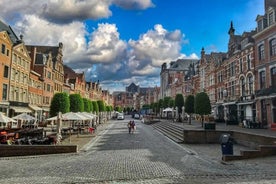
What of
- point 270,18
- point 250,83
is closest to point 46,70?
point 250,83

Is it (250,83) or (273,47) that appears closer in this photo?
(273,47)

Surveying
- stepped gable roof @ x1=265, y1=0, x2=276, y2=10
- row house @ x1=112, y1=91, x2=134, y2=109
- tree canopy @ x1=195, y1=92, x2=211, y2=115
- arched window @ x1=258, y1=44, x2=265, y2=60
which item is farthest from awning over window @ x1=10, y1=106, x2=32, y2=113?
row house @ x1=112, y1=91, x2=134, y2=109

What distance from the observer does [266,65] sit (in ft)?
104

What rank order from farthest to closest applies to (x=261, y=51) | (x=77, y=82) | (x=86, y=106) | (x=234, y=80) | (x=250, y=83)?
(x=77, y=82) < (x=86, y=106) < (x=234, y=80) < (x=250, y=83) < (x=261, y=51)

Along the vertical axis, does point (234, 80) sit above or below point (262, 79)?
above

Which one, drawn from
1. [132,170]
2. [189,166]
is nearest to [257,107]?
[189,166]

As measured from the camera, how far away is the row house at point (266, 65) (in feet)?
99.1

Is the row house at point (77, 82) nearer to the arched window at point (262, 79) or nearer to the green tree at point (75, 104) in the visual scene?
the green tree at point (75, 104)

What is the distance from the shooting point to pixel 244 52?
125 feet

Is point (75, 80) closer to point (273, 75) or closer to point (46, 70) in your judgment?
point (46, 70)

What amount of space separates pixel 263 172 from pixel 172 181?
426 centimetres

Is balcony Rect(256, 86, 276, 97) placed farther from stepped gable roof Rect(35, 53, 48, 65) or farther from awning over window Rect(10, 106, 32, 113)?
stepped gable roof Rect(35, 53, 48, 65)

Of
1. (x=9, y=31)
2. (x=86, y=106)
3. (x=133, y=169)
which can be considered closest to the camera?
(x=133, y=169)

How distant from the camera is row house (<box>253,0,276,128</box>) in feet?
99.1
